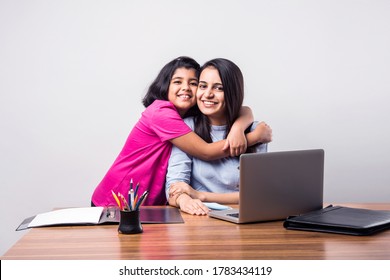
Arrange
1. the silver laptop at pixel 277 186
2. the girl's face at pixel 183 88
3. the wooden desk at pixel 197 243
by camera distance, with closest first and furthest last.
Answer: the wooden desk at pixel 197 243 < the silver laptop at pixel 277 186 < the girl's face at pixel 183 88

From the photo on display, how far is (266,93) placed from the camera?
11.3 feet

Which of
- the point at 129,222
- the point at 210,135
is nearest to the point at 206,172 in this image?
the point at 210,135

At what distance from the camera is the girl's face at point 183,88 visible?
2.61m

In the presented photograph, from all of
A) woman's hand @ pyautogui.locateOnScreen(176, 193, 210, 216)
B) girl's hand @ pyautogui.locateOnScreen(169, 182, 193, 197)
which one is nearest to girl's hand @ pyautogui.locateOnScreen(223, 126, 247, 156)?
girl's hand @ pyautogui.locateOnScreen(169, 182, 193, 197)

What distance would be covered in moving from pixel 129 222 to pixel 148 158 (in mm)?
971

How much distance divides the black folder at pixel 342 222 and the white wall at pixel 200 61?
5.35 ft

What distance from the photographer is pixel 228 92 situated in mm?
2467

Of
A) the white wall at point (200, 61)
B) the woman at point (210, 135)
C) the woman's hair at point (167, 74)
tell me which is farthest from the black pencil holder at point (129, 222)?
the white wall at point (200, 61)

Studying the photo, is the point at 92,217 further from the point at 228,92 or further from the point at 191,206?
the point at 228,92

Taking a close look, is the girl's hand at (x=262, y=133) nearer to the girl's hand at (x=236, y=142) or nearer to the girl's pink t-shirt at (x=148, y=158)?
the girl's hand at (x=236, y=142)

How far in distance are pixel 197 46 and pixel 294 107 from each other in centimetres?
69

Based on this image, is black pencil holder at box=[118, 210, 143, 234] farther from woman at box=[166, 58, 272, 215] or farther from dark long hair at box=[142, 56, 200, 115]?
dark long hair at box=[142, 56, 200, 115]
